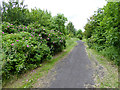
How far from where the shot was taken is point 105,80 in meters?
3.30

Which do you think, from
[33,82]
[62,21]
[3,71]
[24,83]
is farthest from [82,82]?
[62,21]

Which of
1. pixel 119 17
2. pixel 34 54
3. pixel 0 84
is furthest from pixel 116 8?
pixel 0 84

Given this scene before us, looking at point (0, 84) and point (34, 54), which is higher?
point (34, 54)

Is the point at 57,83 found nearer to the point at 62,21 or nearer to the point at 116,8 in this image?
the point at 116,8

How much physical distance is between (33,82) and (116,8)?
5.03 meters

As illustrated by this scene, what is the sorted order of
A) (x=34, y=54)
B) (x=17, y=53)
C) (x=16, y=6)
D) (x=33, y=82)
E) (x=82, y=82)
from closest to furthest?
(x=82, y=82) → (x=33, y=82) → (x=17, y=53) → (x=34, y=54) → (x=16, y=6)

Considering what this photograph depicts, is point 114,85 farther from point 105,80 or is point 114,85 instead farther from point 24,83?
point 24,83

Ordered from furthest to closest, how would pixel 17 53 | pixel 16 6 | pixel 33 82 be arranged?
pixel 16 6 < pixel 17 53 < pixel 33 82

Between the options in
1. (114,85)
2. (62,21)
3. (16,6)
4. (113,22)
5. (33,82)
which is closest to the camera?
(114,85)

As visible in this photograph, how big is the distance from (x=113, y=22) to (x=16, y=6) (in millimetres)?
6873

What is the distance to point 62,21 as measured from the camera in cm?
988

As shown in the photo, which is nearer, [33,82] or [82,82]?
[82,82]

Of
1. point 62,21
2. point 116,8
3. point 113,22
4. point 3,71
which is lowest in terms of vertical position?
point 3,71

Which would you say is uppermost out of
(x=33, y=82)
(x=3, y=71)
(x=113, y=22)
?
(x=113, y=22)
